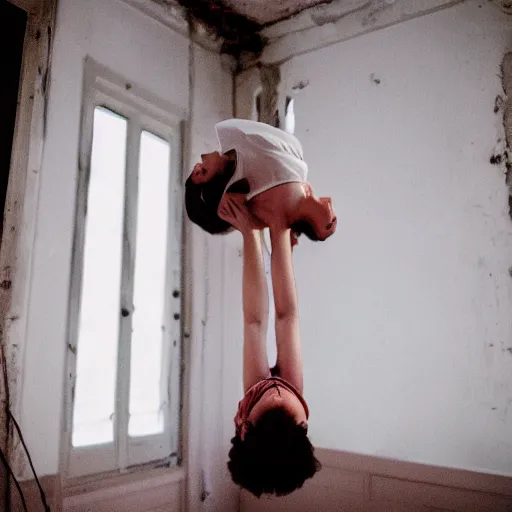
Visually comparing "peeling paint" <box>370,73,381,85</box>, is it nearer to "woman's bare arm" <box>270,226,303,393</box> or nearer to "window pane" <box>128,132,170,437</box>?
"window pane" <box>128,132,170,437</box>

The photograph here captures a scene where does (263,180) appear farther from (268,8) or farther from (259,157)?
(268,8)

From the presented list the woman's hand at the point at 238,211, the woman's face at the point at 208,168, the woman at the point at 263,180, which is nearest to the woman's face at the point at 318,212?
the woman at the point at 263,180

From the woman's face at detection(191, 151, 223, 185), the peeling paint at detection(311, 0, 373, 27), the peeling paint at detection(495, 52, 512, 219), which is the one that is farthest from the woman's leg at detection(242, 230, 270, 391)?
the peeling paint at detection(311, 0, 373, 27)

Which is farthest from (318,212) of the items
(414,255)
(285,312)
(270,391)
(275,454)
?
(414,255)

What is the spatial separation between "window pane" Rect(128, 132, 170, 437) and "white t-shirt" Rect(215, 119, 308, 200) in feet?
2.77

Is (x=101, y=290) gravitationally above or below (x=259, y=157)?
below

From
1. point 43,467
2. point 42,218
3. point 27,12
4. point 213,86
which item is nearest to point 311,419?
point 43,467

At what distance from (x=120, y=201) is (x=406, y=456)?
1.56 metres

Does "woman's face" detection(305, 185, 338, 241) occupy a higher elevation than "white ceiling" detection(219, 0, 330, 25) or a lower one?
lower

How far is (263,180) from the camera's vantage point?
5.17 feet

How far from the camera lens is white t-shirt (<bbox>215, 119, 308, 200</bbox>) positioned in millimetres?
1573

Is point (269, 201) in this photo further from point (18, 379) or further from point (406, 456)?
→ point (406, 456)

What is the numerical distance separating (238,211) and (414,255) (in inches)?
37.0

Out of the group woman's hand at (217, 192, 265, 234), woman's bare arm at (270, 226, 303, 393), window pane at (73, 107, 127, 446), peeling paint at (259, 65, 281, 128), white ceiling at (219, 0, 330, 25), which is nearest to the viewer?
woman's bare arm at (270, 226, 303, 393)
